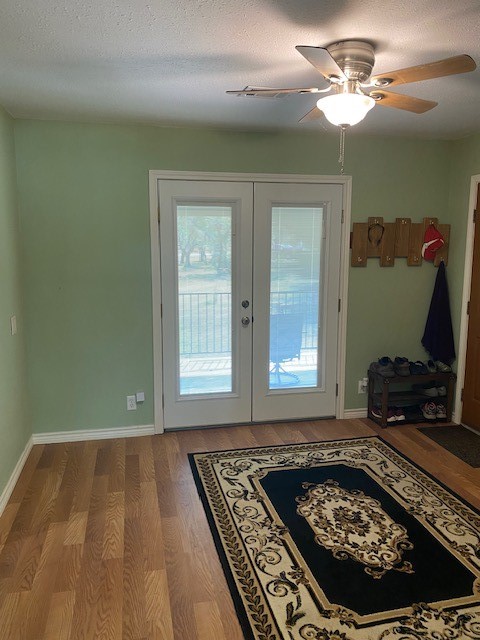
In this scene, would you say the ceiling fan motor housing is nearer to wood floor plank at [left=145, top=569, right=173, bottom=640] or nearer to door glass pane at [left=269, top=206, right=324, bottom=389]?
door glass pane at [left=269, top=206, right=324, bottom=389]

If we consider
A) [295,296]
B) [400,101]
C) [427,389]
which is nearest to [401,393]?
[427,389]

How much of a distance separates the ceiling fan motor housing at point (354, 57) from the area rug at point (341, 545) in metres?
2.34

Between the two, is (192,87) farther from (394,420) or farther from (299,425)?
(394,420)

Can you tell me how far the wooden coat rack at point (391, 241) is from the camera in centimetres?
407

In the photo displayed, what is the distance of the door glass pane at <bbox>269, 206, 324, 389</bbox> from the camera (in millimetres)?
3969

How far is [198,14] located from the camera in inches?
73.2

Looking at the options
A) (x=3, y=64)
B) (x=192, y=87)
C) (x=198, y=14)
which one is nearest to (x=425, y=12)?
(x=198, y=14)

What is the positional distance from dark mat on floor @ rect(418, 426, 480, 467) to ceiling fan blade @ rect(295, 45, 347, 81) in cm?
282

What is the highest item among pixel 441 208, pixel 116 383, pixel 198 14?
pixel 198 14

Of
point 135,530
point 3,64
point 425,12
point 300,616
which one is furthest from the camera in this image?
point 135,530

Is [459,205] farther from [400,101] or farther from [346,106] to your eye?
[346,106]

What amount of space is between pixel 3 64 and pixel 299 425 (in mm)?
3357

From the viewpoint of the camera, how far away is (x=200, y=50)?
2205 millimetres

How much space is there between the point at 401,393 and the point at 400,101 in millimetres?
2708
